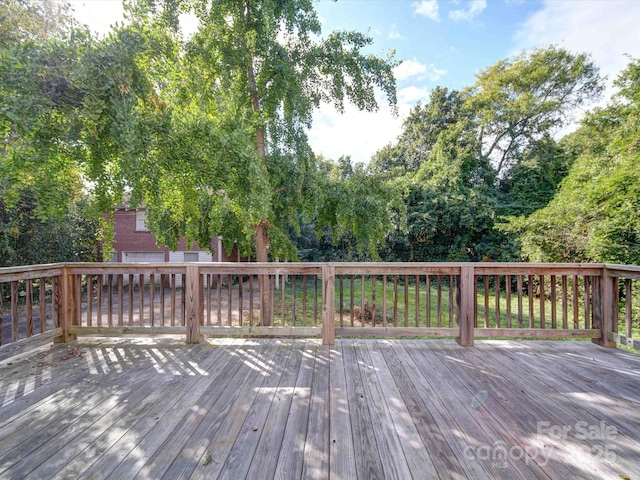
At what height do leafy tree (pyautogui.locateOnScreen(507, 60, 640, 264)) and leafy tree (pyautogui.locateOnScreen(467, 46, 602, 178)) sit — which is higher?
leafy tree (pyautogui.locateOnScreen(467, 46, 602, 178))

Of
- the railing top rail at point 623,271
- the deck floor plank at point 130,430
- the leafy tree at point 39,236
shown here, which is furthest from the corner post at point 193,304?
the leafy tree at point 39,236

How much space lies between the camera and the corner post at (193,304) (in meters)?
3.28

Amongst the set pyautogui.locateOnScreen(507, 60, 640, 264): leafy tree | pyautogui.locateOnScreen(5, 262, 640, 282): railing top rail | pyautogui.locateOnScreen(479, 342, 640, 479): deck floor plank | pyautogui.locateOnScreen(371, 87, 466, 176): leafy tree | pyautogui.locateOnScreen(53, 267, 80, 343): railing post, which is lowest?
pyautogui.locateOnScreen(479, 342, 640, 479): deck floor plank

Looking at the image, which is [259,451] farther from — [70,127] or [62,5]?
[62,5]

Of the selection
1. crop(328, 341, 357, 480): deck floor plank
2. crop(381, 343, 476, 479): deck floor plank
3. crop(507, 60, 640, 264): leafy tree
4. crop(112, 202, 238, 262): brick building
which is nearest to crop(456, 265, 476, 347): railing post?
crop(381, 343, 476, 479): deck floor plank

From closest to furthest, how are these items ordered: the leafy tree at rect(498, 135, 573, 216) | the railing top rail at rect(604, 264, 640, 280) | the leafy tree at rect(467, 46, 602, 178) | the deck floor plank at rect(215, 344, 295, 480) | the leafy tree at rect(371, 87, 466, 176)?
the deck floor plank at rect(215, 344, 295, 480)
the railing top rail at rect(604, 264, 640, 280)
the leafy tree at rect(498, 135, 573, 216)
the leafy tree at rect(467, 46, 602, 178)
the leafy tree at rect(371, 87, 466, 176)

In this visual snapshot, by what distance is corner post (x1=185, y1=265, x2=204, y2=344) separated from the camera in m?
3.28

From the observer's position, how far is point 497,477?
1375 millimetres

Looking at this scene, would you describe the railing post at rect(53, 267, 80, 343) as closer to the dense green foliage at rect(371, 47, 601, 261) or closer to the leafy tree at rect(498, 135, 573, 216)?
the dense green foliage at rect(371, 47, 601, 261)

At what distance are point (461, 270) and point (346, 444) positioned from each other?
7.86 ft

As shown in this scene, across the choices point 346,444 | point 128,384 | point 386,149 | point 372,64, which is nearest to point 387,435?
point 346,444

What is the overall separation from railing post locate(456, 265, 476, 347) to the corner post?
10.2 ft

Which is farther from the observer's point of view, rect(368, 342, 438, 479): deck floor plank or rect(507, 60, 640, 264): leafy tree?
rect(507, 60, 640, 264): leafy tree

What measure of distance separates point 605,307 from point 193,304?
4.83 m
